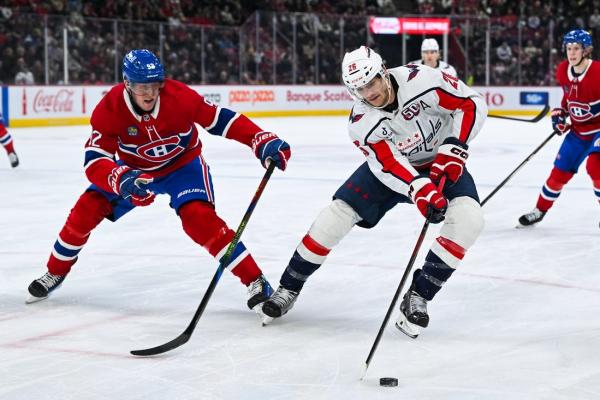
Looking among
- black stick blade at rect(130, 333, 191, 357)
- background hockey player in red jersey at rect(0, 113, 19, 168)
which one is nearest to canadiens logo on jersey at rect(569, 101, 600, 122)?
black stick blade at rect(130, 333, 191, 357)

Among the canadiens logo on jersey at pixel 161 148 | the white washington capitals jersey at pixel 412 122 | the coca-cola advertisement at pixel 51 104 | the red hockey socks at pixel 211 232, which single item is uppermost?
the white washington capitals jersey at pixel 412 122

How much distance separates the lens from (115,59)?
46.7ft

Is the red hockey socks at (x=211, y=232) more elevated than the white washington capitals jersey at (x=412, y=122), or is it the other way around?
the white washington capitals jersey at (x=412, y=122)

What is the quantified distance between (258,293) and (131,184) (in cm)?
60

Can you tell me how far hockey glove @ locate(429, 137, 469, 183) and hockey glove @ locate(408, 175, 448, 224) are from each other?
82 millimetres

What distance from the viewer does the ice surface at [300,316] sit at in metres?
2.52

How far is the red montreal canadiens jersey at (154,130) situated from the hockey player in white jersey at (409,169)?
0.46 m

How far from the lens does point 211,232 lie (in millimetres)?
3254

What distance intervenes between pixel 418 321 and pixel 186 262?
1.59 metres

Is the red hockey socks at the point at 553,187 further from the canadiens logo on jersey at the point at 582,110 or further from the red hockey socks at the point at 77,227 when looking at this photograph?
the red hockey socks at the point at 77,227

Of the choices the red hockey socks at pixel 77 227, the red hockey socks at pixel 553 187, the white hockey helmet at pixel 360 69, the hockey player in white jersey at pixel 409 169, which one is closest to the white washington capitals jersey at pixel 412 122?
the hockey player in white jersey at pixel 409 169

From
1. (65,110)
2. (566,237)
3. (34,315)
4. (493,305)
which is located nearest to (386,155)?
(493,305)

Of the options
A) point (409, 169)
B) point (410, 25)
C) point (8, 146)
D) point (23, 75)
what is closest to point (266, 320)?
point (409, 169)

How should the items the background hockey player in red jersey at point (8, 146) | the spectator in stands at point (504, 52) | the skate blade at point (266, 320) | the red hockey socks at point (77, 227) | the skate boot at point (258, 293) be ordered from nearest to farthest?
the skate blade at point (266, 320), the skate boot at point (258, 293), the red hockey socks at point (77, 227), the background hockey player in red jersey at point (8, 146), the spectator in stands at point (504, 52)
